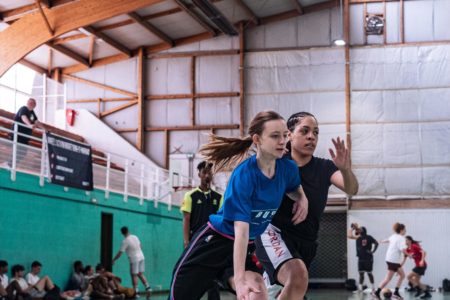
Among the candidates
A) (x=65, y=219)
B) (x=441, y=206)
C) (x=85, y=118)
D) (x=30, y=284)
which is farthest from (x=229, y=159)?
(x=85, y=118)

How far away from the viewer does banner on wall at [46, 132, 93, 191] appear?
1727 cm

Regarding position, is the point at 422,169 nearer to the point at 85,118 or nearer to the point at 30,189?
the point at 85,118

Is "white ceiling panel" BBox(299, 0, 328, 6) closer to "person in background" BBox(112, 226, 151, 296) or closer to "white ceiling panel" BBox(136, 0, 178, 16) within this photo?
"white ceiling panel" BBox(136, 0, 178, 16)

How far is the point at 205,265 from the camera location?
5914 millimetres

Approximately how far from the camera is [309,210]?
6.51m

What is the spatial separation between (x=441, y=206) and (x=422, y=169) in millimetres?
1505

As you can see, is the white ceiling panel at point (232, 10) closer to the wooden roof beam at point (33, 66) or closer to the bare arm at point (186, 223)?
the wooden roof beam at point (33, 66)

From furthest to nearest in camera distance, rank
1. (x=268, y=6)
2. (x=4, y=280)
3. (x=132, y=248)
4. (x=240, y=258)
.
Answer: (x=268, y=6)
(x=132, y=248)
(x=4, y=280)
(x=240, y=258)

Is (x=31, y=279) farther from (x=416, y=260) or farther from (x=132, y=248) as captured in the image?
(x=416, y=260)

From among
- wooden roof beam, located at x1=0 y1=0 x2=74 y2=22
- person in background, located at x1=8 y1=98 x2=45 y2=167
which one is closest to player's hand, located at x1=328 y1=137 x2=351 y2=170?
person in background, located at x1=8 y1=98 x2=45 y2=167

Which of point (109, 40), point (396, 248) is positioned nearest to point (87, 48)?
point (109, 40)

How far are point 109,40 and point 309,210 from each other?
24430mm

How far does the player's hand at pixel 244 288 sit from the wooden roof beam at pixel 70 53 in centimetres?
2475

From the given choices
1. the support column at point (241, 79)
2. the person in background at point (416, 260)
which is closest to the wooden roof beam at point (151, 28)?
the support column at point (241, 79)
